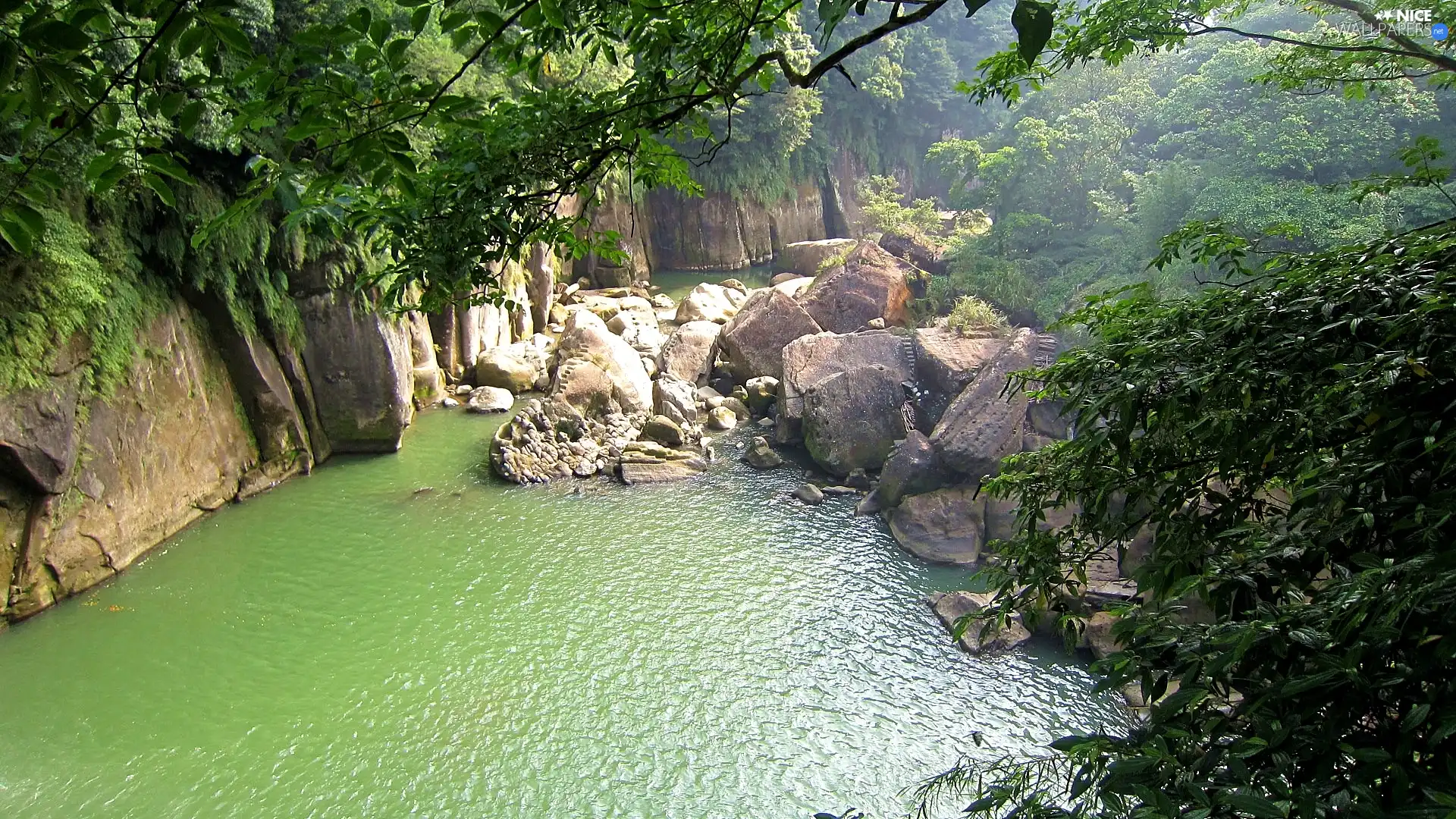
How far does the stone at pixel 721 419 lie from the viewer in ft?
33.7

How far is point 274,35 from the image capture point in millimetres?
7062

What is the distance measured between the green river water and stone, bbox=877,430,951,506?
0.36 m

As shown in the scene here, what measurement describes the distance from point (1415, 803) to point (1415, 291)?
0.90 meters

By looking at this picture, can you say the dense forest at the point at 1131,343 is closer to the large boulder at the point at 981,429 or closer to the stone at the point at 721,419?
the large boulder at the point at 981,429

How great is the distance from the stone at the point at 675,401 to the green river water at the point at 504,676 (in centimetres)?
255

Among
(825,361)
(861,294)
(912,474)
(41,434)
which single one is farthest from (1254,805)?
(861,294)

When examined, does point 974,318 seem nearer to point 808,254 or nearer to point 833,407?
point 833,407

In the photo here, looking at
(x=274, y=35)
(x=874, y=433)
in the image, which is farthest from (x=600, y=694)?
(x=274, y=35)

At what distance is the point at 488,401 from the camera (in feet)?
34.7

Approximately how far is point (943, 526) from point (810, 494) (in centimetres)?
158

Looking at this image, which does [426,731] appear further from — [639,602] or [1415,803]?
[1415,803]

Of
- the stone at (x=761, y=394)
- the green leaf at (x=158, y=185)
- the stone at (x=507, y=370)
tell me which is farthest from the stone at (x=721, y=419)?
the green leaf at (x=158, y=185)

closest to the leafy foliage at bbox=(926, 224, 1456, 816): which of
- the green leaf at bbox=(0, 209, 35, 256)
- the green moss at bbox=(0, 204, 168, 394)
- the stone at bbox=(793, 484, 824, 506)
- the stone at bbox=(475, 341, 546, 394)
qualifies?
the green leaf at bbox=(0, 209, 35, 256)

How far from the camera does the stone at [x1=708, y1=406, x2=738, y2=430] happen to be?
10.3 m
